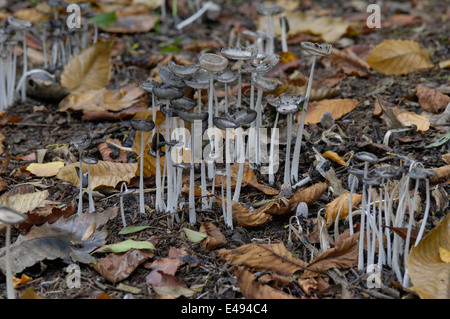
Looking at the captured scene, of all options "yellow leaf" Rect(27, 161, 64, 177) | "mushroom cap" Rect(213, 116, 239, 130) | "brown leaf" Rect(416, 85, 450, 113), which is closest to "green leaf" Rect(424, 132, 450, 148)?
"brown leaf" Rect(416, 85, 450, 113)

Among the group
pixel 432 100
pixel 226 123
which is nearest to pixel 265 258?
pixel 226 123

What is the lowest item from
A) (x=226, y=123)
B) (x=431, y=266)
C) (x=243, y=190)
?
(x=243, y=190)

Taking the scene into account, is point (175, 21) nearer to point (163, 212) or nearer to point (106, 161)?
point (106, 161)

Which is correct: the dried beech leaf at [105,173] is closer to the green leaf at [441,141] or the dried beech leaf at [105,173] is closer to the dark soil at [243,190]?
the dark soil at [243,190]

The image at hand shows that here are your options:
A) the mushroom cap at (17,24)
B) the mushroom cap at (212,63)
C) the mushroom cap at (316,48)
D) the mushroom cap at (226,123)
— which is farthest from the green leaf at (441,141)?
the mushroom cap at (17,24)

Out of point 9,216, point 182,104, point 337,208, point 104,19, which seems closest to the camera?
point 9,216

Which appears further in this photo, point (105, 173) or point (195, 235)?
point (105, 173)

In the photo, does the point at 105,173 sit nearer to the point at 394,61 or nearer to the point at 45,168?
the point at 45,168
